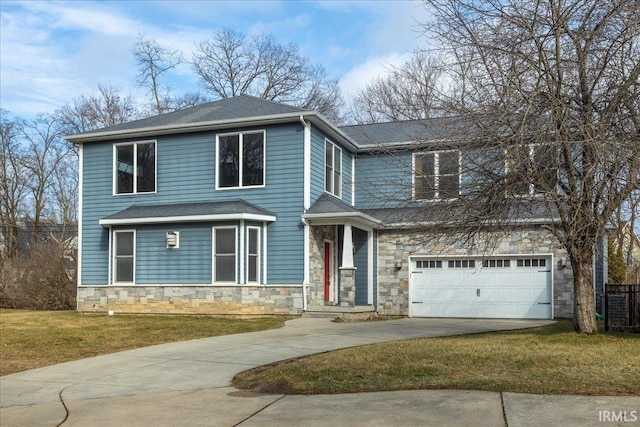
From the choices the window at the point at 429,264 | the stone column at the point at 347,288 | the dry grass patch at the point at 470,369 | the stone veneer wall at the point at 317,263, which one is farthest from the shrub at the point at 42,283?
the dry grass patch at the point at 470,369

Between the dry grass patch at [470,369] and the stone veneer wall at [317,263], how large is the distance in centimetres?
758

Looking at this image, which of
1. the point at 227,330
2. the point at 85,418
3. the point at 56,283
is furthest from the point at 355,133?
the point at 85,418

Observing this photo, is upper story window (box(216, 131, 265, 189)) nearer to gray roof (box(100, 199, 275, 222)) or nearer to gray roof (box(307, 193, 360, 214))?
gray roof (box(100, 199, 275, 222))

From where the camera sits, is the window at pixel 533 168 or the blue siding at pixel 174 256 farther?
the blue siding at pixel 174 256

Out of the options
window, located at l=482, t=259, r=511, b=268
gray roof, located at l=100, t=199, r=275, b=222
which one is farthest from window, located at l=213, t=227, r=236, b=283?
window, located at l=482, t=259, r=511, b=268

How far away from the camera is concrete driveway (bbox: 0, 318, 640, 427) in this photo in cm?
636

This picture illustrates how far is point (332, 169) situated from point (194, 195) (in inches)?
177

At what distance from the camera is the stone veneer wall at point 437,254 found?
717 inches

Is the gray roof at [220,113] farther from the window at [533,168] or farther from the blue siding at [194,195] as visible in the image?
the window at [533,168]

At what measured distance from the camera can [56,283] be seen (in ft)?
79.0

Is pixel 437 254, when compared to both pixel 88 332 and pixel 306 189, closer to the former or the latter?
pixel 306 189

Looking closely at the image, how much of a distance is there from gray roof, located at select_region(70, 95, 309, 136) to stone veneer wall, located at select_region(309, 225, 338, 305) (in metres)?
3.76

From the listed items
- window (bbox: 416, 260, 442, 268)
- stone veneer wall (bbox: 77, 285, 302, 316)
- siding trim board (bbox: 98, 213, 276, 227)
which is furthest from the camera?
window (bbox: 416, 260, 442, 268)

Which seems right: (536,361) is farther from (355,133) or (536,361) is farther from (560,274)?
(355,133)
